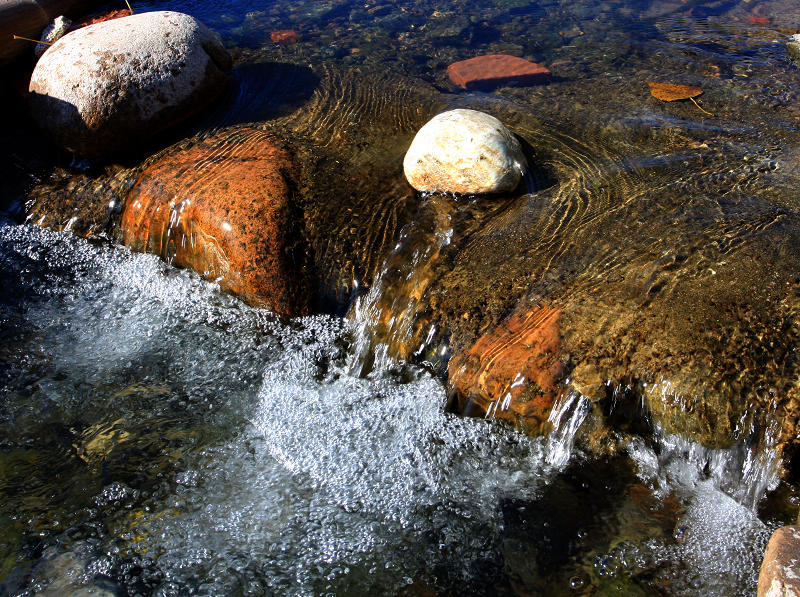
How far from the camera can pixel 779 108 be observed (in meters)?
5.12

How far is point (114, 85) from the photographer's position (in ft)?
15.4

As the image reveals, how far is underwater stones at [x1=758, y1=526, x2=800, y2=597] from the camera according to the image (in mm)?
2230

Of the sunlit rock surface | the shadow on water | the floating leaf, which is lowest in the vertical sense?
the sunlit rock surface

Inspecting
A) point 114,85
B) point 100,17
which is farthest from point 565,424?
point 100,17

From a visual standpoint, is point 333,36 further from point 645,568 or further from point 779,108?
point 645,568

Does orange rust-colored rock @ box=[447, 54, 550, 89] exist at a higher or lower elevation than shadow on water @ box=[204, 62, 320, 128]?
lower

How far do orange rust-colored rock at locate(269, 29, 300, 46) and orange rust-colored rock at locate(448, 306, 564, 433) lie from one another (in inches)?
203

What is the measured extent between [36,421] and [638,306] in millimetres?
3552

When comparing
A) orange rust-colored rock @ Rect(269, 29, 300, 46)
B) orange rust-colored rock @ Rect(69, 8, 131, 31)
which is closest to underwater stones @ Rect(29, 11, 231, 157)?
orange rust-colored rock @ Rect(69, 8, 131, 31)

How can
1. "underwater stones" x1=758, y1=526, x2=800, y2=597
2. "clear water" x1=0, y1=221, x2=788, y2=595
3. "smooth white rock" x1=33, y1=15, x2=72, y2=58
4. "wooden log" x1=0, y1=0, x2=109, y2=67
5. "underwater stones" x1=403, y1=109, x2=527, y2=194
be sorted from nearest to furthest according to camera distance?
"underwater stones" x1=758, y1=526, x2=800, y2=597 → "clear water" x1=0, y1=221, x2=788, y2=595 → "underwater stones" x1=403, y1=109, x2=527, y2=194 → "wooden log" x1=0, y1=0, x2=109, y2=67 → "smooth white rock" x1=33, y1=15, x2=72, y2=58

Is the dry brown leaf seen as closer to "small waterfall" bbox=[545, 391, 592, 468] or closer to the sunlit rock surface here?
the sunlit rock surface

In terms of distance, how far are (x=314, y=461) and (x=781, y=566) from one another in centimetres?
221

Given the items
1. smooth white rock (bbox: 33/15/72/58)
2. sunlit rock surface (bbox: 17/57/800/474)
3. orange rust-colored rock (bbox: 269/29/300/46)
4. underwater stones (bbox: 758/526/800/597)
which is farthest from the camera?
orange rust-colored rock (bbox: 269/29/300/46)

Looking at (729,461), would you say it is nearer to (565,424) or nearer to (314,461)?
(565,424)
